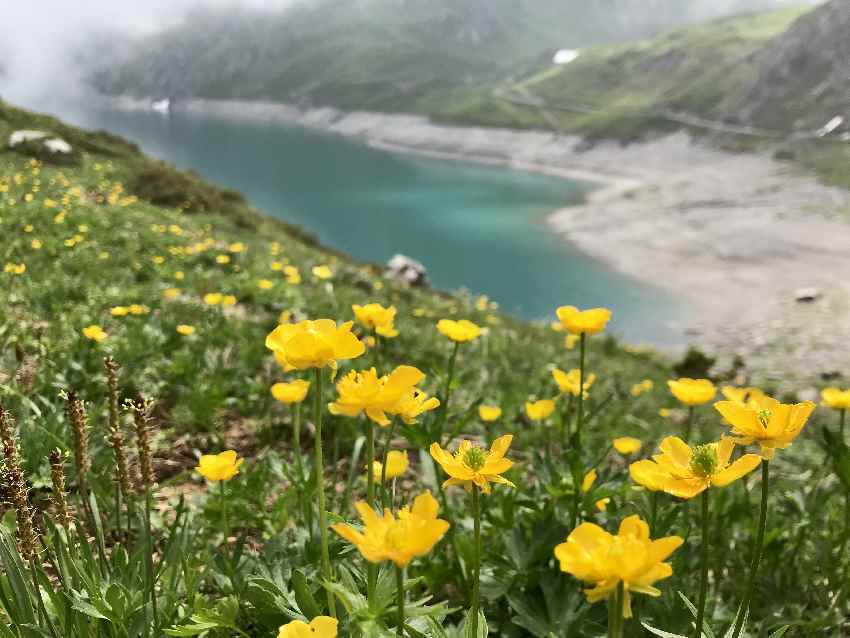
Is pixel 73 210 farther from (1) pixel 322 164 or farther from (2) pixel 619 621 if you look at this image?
(1) pixel 322 164

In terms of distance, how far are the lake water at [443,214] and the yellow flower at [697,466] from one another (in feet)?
68.5

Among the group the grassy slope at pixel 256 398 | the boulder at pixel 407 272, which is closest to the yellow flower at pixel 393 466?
the grassy slope at pixel 256 398

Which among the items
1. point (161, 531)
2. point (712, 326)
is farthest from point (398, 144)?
point (161, 531)

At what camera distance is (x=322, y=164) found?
7612 cm

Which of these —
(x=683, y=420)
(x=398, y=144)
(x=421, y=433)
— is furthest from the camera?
(x=398, y=144)

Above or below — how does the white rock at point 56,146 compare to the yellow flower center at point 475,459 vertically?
above

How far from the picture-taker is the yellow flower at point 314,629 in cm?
104

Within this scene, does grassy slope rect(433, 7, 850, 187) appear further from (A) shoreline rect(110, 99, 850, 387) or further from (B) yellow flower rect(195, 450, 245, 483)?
(B) yellow flower rect(195, 450, 245, 483)

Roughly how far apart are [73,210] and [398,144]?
88.3m

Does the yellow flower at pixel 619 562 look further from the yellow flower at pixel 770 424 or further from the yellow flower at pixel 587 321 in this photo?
the yellow flower at pixel 587 321

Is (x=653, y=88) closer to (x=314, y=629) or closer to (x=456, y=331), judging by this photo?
(x=456, y=331)

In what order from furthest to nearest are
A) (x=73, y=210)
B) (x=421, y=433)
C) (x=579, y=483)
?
(x=73, y=210) → (x=579, y=483) → (x=421, y=433)

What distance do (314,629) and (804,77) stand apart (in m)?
90.2

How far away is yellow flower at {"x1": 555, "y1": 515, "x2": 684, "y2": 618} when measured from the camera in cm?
92
